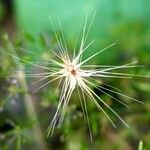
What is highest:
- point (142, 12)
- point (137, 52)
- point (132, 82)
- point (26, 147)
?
point (142, 12)

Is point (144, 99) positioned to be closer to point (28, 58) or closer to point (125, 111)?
point (125, 111)

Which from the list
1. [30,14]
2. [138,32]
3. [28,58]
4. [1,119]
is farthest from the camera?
[30,14]

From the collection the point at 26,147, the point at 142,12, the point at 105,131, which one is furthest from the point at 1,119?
the point at 142,12

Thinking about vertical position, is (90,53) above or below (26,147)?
above

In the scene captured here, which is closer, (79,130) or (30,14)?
(79,130)

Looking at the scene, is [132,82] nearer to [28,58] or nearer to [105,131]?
[105,131]

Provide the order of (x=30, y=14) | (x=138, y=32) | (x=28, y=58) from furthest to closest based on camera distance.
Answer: (x=30, y=14) < (x=138, y=32) < (x=28, y=58)
